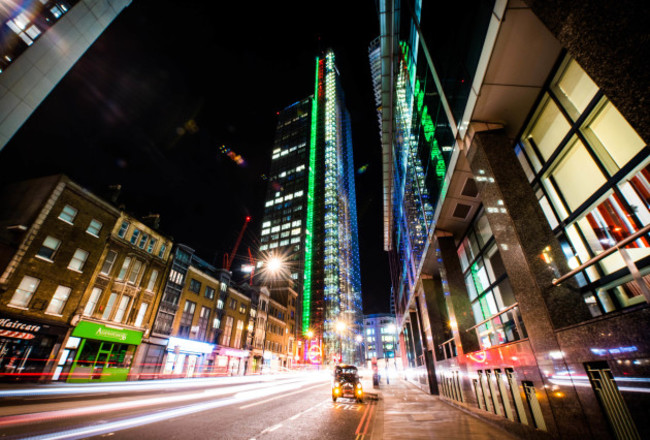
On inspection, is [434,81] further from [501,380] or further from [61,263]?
[61,263]

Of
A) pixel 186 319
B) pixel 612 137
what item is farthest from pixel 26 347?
pixel 612 137

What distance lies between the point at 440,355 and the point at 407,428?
30.0 ft

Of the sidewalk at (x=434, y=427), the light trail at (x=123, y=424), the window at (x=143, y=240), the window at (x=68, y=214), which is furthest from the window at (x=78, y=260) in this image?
the sidewalk at (x=434, y=427)

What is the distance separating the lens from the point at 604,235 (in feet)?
16.9

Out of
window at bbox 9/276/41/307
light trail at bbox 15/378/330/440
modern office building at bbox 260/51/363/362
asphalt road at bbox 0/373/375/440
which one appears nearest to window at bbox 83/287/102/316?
window at bbox 9/276/41/307

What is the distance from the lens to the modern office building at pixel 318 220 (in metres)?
91.8

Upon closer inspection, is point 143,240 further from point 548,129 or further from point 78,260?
point 548,129

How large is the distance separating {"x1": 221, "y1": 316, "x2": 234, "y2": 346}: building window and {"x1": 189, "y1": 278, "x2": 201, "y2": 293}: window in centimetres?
815

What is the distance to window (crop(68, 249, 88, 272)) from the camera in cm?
2055

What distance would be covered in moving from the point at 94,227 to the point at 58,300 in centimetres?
638

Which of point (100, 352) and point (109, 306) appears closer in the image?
point (100, 352)

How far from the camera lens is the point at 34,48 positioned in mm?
21531

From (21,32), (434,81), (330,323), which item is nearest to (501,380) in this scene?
(434,81)

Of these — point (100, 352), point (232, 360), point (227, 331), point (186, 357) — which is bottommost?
point (232, 360)
